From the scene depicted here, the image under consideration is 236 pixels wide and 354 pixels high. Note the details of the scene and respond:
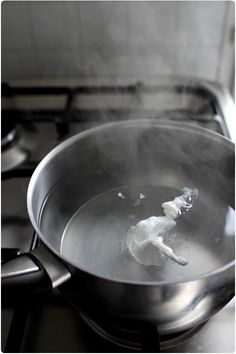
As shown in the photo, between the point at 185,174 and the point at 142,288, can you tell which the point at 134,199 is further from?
the point at 142,288

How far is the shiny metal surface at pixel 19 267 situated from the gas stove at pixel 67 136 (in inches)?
4.0

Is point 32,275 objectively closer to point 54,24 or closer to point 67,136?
point 67,136

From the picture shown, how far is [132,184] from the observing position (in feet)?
2.06

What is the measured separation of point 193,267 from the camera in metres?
0.49

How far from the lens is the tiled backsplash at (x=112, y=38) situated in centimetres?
71

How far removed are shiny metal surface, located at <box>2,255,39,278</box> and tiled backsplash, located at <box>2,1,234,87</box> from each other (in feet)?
1.57

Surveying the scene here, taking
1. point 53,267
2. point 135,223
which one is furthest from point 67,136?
point 53,267

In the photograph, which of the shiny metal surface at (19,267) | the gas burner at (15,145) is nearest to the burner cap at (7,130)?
the gas burner at (15,145)

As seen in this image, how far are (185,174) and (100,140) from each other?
14 cm

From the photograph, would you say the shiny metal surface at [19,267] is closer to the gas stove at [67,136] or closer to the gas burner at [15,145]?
the gas stove at [67,136]

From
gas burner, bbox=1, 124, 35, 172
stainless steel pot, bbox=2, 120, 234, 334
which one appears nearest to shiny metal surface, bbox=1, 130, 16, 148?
gas burner, bbox=1, 124, 35, 172

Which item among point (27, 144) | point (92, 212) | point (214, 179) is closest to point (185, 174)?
point (214, 179)

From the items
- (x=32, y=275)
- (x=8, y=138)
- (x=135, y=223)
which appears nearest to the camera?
(x=32, y=275)

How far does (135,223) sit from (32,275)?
0.22 m
